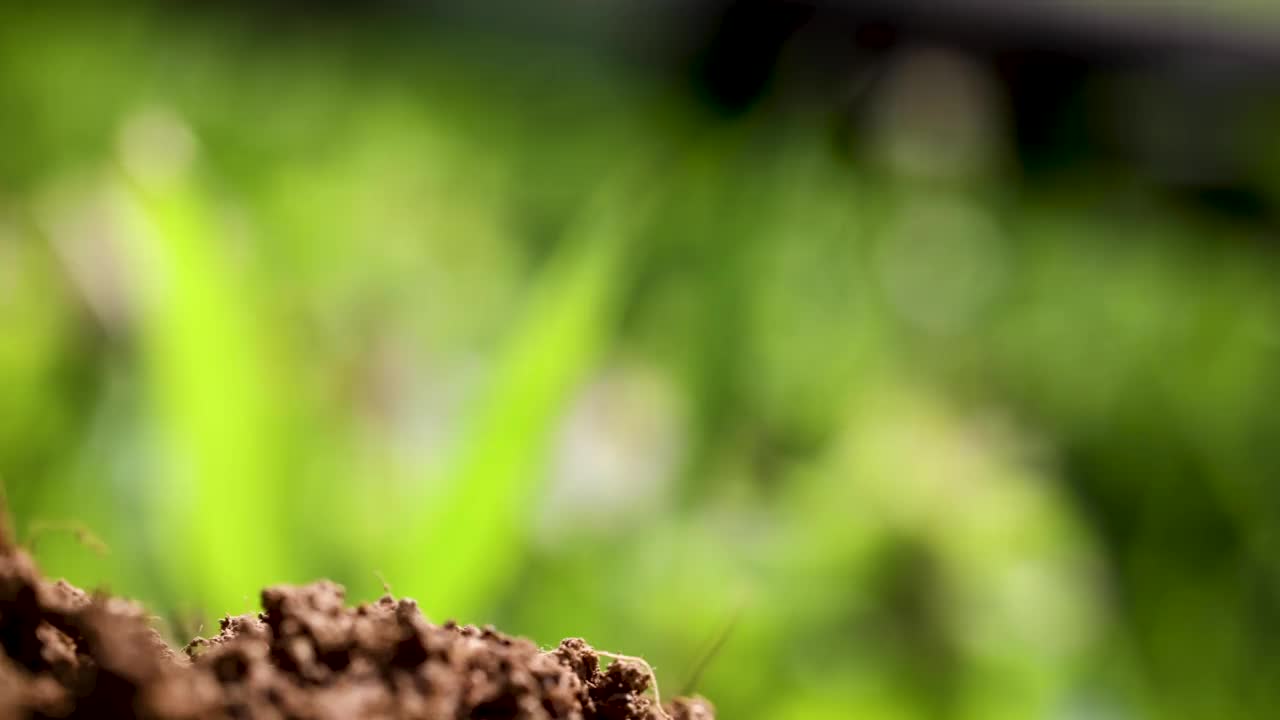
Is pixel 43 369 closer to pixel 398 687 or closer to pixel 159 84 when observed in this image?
pixel 159 84

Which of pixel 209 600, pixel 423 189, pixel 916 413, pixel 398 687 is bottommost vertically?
pixel 398 687

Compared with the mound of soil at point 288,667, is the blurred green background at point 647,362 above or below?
above

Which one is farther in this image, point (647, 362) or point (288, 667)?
point (647, 362)

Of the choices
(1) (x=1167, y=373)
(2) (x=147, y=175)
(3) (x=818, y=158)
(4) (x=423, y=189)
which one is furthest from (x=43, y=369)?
(1) (x=1167, y=373)

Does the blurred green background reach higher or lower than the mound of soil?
higher

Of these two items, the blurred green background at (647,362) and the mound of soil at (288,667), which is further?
the blurred green background at (647,362)
